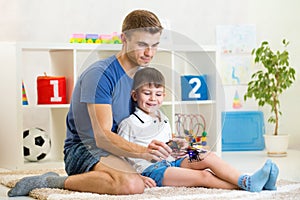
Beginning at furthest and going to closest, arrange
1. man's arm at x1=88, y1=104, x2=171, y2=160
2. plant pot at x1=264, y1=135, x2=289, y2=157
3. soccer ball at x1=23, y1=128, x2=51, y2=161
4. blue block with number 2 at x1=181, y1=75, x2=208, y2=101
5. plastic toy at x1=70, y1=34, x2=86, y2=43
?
1. plant pot at x1=264, y1=135, x2=289, y2=157
2. plastic toy at x1=70, y1=34, x2=86, y2=43
3. soccer ball at x1=23, y1=128, x2=51, y2=161
4. blue block with number 2 at x1=181, y1=75, x2=208, y2=101
5. man's arm at x1=88, y1=104, x2=171, y2=160

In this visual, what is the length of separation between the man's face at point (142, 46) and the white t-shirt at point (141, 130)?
18 centimetres

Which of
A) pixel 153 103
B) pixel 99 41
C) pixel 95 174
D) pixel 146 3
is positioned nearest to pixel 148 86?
pixel 153 103

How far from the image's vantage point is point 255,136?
4.62 metres

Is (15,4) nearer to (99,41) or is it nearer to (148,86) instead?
(99,41)

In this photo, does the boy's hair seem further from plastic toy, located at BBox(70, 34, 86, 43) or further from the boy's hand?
plastic toy, located at BBox(70, 34, 86, 43)

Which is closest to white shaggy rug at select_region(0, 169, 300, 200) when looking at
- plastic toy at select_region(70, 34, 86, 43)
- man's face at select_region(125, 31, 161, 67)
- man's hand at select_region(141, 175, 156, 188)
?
man's hand at select_region(141, 175, 156, 188)

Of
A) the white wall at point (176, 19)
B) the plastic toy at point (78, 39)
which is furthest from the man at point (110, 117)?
the white wall at point (176, 19)

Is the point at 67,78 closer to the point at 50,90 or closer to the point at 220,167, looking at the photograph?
the point at 50,90

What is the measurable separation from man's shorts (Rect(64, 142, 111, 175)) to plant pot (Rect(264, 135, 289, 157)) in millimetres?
1996

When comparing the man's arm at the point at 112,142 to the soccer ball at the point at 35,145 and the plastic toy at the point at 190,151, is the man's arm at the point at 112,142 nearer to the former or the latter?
the plastic toy at the point at 190,151

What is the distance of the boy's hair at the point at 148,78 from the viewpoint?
2344 mm

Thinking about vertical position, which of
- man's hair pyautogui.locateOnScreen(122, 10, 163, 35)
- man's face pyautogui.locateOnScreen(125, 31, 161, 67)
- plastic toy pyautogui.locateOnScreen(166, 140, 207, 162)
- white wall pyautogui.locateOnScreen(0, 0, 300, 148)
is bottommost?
plastic toy pyautogui.locateOnScreen(166, 140, 207, 162)

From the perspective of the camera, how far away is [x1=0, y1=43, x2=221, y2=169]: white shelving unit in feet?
7.96

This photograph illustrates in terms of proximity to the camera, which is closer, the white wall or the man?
the man
